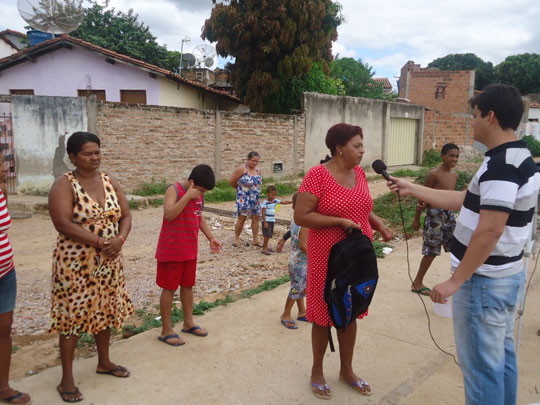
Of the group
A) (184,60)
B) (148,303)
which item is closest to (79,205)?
(148,303)

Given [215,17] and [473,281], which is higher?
[215,17]

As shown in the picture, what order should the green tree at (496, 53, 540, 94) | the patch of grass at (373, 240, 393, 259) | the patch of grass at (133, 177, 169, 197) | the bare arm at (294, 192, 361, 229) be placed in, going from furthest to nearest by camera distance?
the green tree at (496, 53, 540, 94) < the patch of grass at (133, 177, 169, 197) < the patch of grass at (373, 240, 393, 259) < the bare arm at (294, 192, 361, 229)

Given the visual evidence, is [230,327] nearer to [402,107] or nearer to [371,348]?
[371,348]

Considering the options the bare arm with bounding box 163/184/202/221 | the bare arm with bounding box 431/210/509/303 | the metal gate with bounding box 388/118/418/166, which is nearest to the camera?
the bare arm with bounding box 431/210/509/303

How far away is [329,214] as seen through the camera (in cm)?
293

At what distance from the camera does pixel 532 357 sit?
3.68m

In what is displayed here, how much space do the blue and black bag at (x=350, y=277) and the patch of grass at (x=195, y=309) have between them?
1.94 metres

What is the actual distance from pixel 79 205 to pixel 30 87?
50.7 feet

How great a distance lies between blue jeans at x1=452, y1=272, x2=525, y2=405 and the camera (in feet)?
7.36

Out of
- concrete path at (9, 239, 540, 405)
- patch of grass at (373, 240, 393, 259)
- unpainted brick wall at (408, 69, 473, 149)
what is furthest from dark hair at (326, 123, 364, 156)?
unpainted brick wall at (408, 69, 473, 149)

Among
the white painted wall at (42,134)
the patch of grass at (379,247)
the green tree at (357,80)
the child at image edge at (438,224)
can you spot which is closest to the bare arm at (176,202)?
the child at image edge at (438,224)

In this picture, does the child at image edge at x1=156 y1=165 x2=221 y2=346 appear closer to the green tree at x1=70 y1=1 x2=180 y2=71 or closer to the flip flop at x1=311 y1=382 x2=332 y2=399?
the flip flop at x1=311 y1=382 x2=332 y2=399

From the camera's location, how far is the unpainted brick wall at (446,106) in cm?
2189

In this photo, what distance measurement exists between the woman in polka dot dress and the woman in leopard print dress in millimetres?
1323
